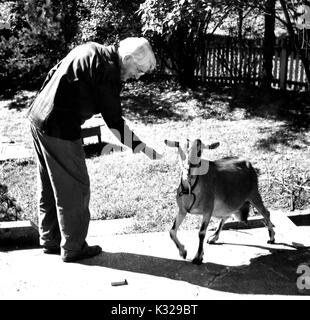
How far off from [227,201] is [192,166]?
0.71 meters

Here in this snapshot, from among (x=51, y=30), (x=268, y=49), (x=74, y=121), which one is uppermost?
(x=51, y=30)

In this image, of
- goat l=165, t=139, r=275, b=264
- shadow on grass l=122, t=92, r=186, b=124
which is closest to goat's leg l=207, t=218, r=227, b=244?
goat l=165, t=139, r=275, b=264

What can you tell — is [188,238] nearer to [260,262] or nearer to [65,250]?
[260,262]

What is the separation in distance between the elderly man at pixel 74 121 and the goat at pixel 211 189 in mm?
365

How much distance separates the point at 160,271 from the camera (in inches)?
190

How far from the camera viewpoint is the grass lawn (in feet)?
22.3

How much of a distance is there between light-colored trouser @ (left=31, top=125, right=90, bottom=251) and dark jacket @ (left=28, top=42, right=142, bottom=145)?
0.42 ft

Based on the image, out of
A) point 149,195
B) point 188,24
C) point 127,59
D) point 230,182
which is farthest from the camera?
point 188,24

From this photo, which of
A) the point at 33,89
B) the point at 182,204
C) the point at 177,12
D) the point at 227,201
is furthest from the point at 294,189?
the point at 33,89

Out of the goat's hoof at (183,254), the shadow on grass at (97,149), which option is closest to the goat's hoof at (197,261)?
the goat's hoof at (183,254)

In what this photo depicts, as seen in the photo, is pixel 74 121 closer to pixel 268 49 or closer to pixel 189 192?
pixel 189 192

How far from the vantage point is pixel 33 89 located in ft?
46.3

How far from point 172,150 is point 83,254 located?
4.34m

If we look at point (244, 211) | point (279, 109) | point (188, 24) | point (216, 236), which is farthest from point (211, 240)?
→ point (188, 24)
